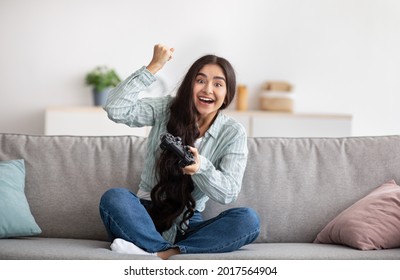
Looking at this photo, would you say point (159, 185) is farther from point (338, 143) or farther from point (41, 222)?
point (338, 143)

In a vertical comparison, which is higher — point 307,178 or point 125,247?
point 307,178

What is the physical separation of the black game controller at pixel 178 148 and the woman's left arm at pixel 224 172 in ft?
0.10

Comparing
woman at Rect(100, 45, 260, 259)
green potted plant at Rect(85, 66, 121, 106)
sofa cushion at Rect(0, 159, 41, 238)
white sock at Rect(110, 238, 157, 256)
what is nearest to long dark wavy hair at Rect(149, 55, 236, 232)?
woman at Rect(100, 45, 260, 259)

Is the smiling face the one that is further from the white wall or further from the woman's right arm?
the white wall

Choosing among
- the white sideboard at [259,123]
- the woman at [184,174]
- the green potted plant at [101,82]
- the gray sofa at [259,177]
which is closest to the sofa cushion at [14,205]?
the gray sofa at [259,177]

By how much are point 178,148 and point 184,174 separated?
0.29 meters

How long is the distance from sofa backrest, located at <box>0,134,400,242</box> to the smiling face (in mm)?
324

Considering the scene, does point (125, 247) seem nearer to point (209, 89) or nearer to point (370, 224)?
point (209, 89)

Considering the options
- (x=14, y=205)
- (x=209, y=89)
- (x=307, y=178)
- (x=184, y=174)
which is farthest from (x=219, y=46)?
(x=14, y=205)

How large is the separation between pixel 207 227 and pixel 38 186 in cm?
77

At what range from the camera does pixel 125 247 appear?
2.47 metres

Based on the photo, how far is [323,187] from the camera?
9.66 feet

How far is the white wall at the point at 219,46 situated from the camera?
577 cm

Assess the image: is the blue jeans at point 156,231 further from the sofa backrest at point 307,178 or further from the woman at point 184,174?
the sofa backrest at point 307,178
